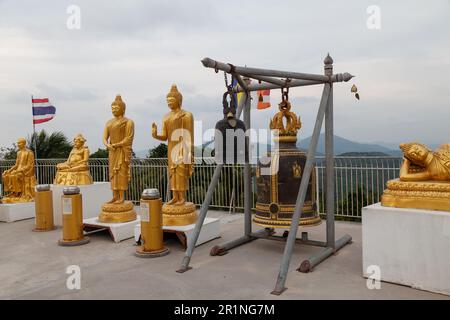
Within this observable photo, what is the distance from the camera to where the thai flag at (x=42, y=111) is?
10.5m

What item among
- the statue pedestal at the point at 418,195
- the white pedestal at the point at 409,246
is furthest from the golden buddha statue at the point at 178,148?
the statue pedestal at the point at 418,195

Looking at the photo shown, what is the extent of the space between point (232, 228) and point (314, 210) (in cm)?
248

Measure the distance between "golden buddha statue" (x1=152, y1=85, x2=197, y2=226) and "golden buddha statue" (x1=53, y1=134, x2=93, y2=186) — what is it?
2.75m

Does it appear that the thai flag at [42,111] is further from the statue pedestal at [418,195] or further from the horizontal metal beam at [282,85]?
the statue pedestal at [418,195]

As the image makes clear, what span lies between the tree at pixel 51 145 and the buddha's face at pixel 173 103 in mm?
9164

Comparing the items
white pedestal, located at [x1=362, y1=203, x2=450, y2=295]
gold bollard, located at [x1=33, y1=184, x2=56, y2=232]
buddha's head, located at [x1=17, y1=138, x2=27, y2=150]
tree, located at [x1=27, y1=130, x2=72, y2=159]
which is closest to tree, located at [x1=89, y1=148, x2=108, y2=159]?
tree, located at [x1=27, y1=130, x2=72, y2=159]

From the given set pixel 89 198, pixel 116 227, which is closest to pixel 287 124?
pixel 116 227

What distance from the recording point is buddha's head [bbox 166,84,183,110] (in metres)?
6.38

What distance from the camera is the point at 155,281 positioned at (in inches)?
176

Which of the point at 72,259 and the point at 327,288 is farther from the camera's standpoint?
the point at 72,259

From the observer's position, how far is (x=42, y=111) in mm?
10578

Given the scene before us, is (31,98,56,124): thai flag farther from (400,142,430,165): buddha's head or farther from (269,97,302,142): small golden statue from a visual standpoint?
(400,142,430,165): buddha's head
